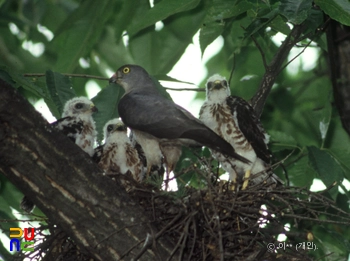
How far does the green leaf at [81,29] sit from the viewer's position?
7031mm

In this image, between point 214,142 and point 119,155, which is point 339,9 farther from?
point 119,155

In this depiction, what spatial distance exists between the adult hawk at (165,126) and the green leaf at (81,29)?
654 millimetres

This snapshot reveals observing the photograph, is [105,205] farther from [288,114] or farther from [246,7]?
[288,114]

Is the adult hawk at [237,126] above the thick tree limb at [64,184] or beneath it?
above

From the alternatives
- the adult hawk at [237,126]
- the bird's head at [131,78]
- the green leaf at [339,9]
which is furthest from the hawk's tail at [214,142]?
the bird's head at [131,78]

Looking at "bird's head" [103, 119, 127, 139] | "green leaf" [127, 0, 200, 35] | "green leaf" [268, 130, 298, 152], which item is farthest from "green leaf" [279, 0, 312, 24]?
"bird's head" [103, 119, 127, 139]

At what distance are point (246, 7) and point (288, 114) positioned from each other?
4324 mm

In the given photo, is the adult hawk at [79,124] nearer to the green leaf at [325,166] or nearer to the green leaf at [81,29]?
the green leaf at [81,29]

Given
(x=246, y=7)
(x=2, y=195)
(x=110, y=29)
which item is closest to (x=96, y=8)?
(x=246, y=7)

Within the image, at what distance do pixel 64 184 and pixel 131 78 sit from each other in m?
3.16

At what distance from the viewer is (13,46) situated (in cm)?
1035

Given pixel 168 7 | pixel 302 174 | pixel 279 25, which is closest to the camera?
pixel 168 7

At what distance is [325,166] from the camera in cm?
659

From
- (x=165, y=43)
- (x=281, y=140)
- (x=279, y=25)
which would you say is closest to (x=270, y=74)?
(x=279, y=25)
